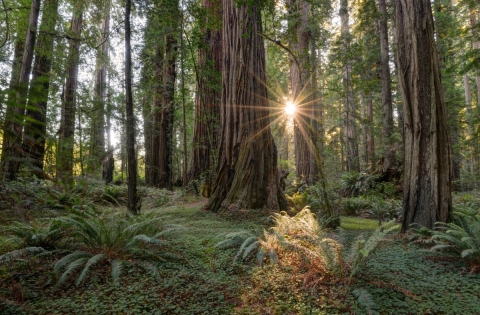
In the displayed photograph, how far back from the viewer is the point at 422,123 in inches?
179

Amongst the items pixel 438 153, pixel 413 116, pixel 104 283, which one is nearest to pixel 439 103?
pixel 413 116

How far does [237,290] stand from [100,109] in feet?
23.9

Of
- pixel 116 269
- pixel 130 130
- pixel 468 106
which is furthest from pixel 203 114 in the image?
pixel 468 106

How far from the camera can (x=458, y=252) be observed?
3586 mm

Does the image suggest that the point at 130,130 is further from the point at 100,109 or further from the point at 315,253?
the point at 100,109

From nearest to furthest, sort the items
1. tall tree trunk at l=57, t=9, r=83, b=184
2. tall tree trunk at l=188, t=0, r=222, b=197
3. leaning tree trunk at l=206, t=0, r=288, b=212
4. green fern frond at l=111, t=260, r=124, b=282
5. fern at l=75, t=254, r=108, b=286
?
tall tree trunk at l=57, t=9, r=83, b=184 → fern at l=75, t=254, r=108, b=286 → green fern frond at l=111, t=260, r=124, b=282 → leaning tree trunk at l=206, t=0, r=288, b=212 → tall tree trunk at l=188, t=0, r=222, b=197

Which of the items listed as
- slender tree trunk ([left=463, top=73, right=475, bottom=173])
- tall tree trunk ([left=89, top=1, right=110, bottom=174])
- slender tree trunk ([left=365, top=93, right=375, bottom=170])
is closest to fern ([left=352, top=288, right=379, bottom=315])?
tall tree trunk ([left=89, top=1, right=110, bottom=174])

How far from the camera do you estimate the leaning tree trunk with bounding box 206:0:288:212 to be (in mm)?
6223

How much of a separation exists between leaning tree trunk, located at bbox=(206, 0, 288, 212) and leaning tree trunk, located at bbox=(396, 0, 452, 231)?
2.70m

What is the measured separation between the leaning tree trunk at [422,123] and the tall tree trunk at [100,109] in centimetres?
539

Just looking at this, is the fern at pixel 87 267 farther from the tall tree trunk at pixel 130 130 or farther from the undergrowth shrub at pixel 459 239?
the undergrowth shrub at pixel 459 239

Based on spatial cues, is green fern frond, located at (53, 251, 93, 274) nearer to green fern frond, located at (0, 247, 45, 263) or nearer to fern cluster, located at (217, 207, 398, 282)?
green fern frond, located at (0, 247, 45, 263)

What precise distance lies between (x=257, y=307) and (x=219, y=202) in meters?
3.85

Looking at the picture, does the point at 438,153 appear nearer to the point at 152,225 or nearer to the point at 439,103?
the point at 439,103
